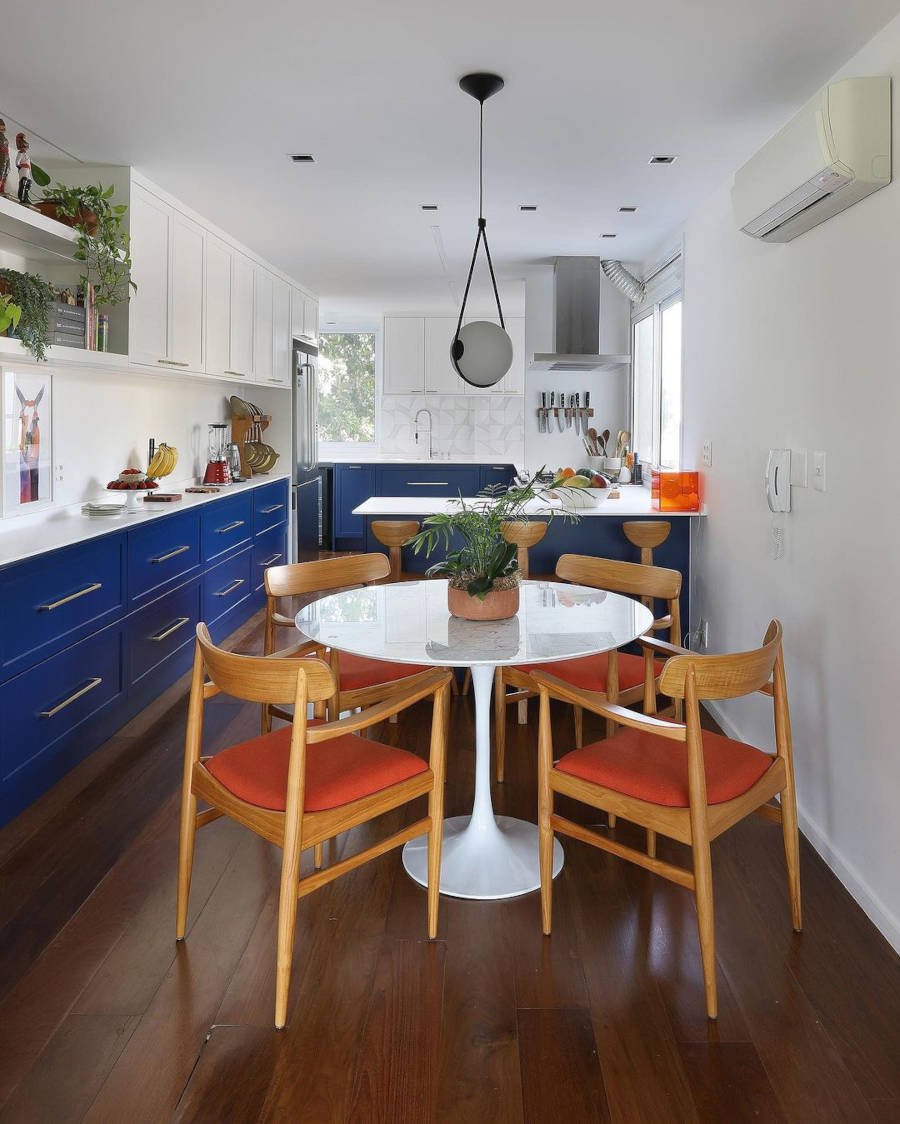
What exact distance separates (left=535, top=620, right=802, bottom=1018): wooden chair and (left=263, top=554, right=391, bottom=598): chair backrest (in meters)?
1.23

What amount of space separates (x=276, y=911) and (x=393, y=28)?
2463 mm

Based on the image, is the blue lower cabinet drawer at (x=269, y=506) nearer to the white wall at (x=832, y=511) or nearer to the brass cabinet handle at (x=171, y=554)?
the brass cabinet handle at (x=171, y=554)

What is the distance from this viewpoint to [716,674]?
202cm

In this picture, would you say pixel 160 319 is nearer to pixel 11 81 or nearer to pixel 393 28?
pixel 11 81

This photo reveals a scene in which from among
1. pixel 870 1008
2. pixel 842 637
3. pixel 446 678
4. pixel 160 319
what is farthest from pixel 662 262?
pixel 870 1008

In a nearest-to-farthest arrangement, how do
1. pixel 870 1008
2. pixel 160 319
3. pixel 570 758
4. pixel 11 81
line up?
1. pixel 870 1008
2. pixel 570 758
3. pixel 11 81
4. pixel 160 319

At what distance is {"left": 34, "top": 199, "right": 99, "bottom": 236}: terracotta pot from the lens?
364 centimetres

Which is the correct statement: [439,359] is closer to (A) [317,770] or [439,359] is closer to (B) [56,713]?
(B) [56,713]

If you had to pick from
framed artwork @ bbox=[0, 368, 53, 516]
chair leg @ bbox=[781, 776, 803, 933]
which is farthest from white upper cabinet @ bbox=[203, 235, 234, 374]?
chair leg @ bbox=[781, 776, 803, 933]

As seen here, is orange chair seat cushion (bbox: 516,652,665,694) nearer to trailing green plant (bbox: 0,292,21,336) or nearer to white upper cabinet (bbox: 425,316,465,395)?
trailing green plant (bbox: 0,292,21,336)

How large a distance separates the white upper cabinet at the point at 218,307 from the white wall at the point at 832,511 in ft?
9.44

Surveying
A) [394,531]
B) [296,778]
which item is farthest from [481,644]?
[394,531]

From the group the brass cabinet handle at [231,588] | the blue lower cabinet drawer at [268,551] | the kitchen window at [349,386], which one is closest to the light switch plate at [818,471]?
the brass cabinet handle at [231,588]

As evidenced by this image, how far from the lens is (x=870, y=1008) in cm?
203
